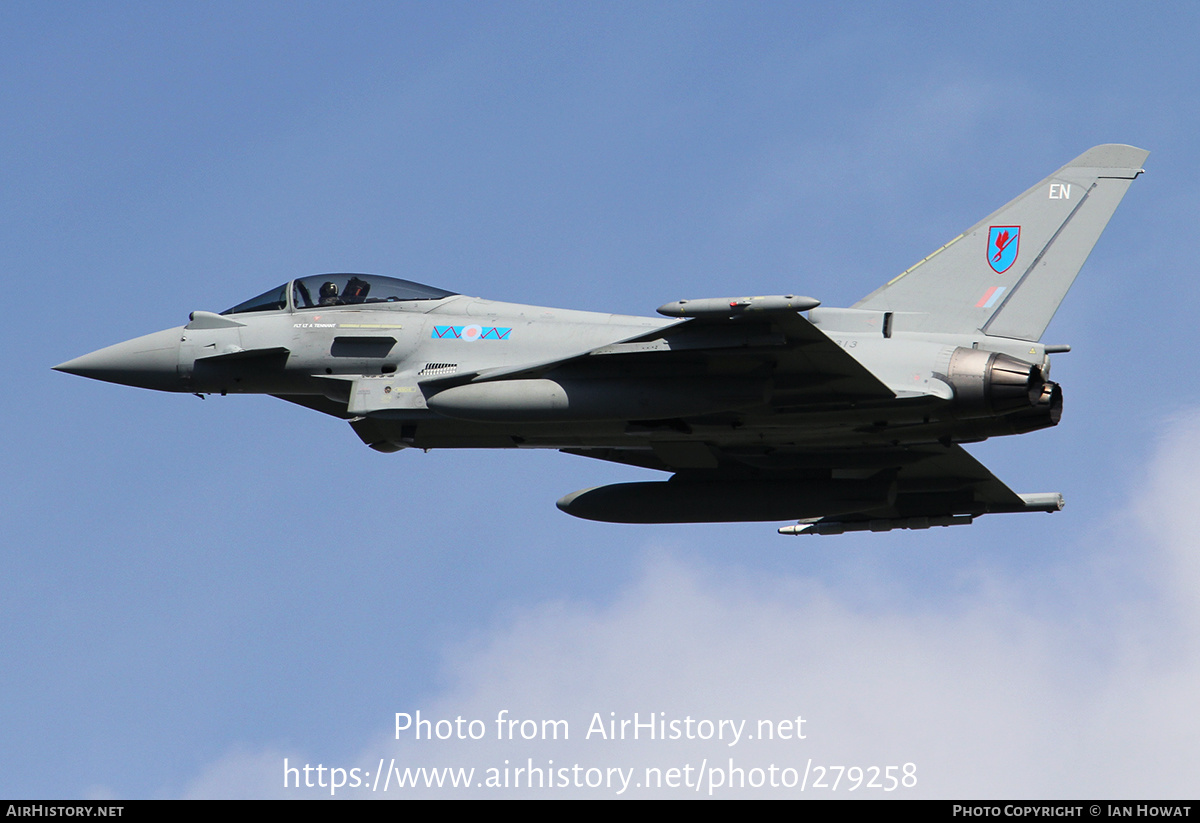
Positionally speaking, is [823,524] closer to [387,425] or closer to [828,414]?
[828,414]

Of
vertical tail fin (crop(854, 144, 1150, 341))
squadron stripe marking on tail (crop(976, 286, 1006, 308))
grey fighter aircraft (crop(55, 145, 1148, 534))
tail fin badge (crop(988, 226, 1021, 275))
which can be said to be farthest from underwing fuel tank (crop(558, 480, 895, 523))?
tail fin badge (crop(988, 226, 1021, 275))

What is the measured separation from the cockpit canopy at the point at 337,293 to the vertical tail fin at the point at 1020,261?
660 cm

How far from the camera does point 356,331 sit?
20.6 metres

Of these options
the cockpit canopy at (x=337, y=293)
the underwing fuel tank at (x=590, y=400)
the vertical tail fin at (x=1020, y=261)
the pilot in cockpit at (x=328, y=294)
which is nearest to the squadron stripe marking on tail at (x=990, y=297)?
the vertical tail fin at (x=1020, y=261)

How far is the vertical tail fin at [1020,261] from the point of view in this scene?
61.5 ft

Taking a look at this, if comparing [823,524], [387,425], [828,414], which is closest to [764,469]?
[823,524]

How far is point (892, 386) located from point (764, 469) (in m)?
4.07

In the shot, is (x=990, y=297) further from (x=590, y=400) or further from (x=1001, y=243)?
(x=590, y=400)

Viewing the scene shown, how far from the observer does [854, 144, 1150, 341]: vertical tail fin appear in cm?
1875

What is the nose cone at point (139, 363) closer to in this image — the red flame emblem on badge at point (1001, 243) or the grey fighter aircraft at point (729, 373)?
the grey fighter aircraft at point (729, 373)

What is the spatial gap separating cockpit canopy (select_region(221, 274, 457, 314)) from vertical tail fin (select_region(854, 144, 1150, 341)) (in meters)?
6.60

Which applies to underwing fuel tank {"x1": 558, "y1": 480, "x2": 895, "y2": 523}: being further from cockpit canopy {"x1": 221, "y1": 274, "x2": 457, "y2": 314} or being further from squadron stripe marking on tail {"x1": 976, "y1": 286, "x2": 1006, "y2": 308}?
cockpit canopy {"x1": 221, "y1": 274, "x2": 457, "y2": 314}

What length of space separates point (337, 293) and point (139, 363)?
311 centimetres

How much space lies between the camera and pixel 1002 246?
760 inches
